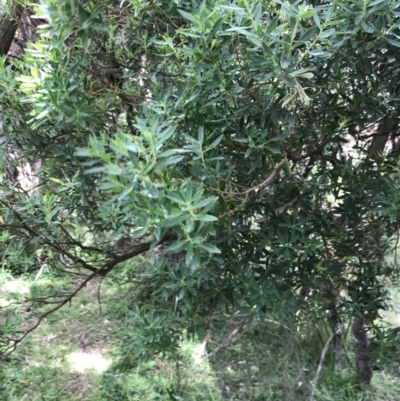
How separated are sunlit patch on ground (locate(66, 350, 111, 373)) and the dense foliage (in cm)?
115

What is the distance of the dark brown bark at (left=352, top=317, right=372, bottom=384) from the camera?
2.39 m

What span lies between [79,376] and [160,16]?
227cm

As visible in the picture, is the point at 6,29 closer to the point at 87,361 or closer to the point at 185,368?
the point at 87,361

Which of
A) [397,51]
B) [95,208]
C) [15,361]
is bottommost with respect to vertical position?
[15,361]

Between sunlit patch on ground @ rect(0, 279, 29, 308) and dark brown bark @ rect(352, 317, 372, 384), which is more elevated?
dark brown bark @ rect(352, 317, 372, 384)

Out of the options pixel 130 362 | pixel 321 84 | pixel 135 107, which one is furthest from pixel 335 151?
pixel 130 362

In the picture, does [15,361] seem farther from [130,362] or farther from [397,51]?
[397,51]

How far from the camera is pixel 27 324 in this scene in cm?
310

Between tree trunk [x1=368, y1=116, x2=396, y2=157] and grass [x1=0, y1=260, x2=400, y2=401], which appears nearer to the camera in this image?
tree trunk [x1=368, y1=116, x2=396, y2=157]

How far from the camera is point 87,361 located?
9.22 feet

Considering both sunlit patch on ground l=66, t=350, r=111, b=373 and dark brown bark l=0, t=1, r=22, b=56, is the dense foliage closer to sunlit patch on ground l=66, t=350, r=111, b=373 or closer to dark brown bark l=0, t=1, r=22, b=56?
dark brown bark l=0, t=1, r=22, b=56

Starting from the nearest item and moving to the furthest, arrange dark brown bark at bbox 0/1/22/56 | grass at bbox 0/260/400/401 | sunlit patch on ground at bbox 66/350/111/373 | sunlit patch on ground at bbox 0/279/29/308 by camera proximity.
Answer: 1. dark brown bark at bbox 0/1/22/56
2. grass at bbox 0/260/400/401
3. sunlit patch on ground at bbox 66/350/111/373
4. sunlit patch on ground at bbox 0/279/29/308

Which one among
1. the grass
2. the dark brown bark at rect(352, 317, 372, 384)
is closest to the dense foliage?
the dark brown bark at rect(352, 317, 372, 384)

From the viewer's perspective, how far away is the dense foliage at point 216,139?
2.72 ft
